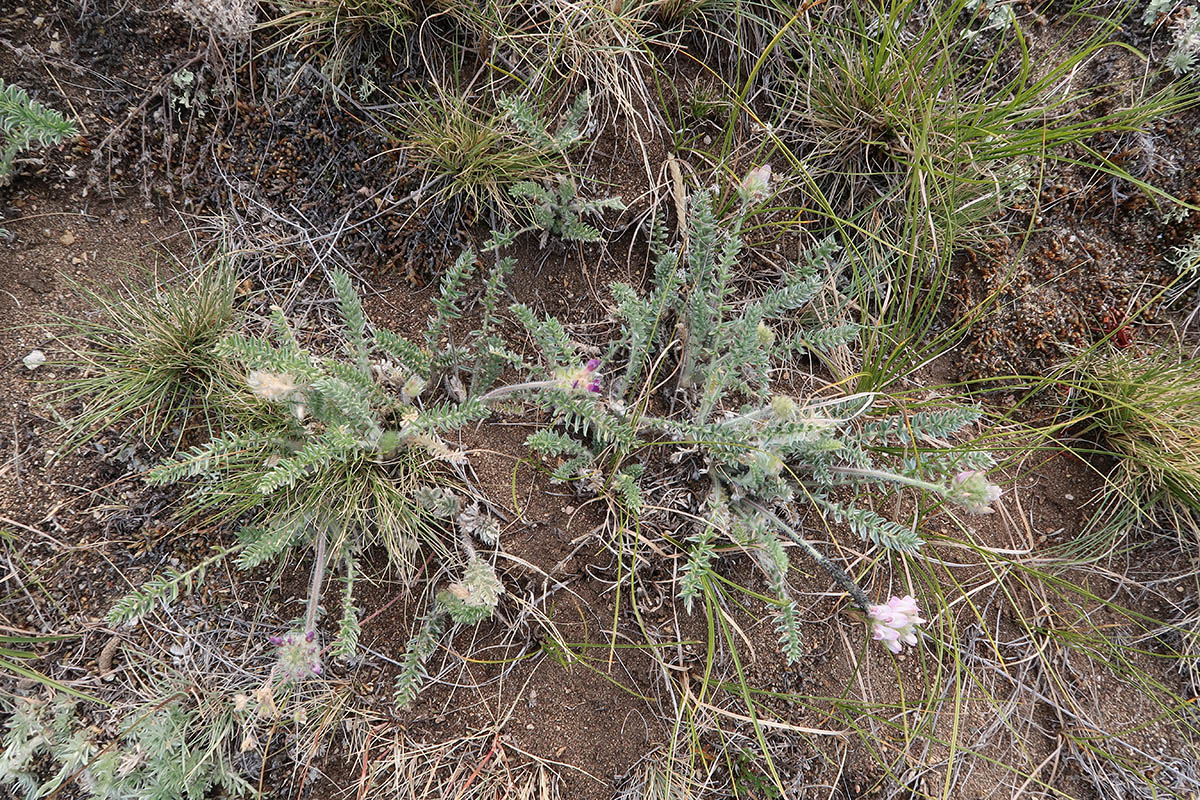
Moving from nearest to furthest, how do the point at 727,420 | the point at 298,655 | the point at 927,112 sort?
1. the point at 298,655
2. the point at 727,420
3. the point at 927,112

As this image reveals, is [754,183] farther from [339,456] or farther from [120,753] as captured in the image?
[120,753]

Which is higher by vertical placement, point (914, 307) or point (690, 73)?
point (690, 73)

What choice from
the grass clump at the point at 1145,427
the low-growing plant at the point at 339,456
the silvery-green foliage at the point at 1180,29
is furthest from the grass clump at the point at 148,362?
the silvery-green foliage at the point at 1180,29

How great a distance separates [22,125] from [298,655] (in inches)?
64.1

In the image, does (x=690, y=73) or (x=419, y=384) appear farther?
(x=690, y=73)

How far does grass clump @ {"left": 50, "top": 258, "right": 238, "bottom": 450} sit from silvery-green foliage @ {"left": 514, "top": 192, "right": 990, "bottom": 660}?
0.93 m

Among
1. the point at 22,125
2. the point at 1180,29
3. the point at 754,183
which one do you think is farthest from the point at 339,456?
the point at 1180,29

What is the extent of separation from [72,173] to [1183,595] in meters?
3.95

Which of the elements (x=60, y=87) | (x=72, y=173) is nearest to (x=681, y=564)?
(x=72, y=173)

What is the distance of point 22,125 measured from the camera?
68.1 inches

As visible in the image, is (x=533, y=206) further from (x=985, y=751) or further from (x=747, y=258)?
(x=985, y=751)

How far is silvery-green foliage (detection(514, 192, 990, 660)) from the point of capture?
1771 millimetres

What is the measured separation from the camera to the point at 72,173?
1926mm

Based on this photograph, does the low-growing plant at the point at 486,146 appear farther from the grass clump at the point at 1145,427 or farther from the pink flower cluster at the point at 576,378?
the grass clump at the point at 1145,427
